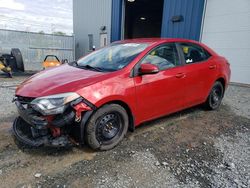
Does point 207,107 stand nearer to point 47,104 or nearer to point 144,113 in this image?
point 144,113

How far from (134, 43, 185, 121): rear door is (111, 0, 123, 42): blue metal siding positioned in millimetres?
9095

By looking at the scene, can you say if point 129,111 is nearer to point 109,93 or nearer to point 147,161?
point 109,93

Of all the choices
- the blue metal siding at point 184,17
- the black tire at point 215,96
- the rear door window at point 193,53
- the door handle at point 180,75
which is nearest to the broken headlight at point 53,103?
the door handle at point 180,75

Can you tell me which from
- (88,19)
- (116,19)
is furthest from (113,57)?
(88,19)

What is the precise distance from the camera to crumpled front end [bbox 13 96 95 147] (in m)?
2.33

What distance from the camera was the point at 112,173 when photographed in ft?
7.66

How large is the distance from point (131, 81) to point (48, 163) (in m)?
1.48

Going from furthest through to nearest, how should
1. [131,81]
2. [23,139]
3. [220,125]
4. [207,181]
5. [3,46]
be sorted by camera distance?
[3,46] → [220,125] → [131,81] → [23,139] → [207,181]

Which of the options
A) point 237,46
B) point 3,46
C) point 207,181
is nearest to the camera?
point 207,181

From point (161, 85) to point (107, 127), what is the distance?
1.08m

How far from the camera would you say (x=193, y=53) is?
3.94 meters

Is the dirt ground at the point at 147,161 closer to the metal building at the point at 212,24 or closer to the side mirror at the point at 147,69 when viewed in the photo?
the side mirror at the point at 147,69

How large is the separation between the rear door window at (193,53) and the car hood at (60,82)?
1740mm

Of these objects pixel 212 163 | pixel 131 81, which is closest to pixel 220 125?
pixel 212 163
